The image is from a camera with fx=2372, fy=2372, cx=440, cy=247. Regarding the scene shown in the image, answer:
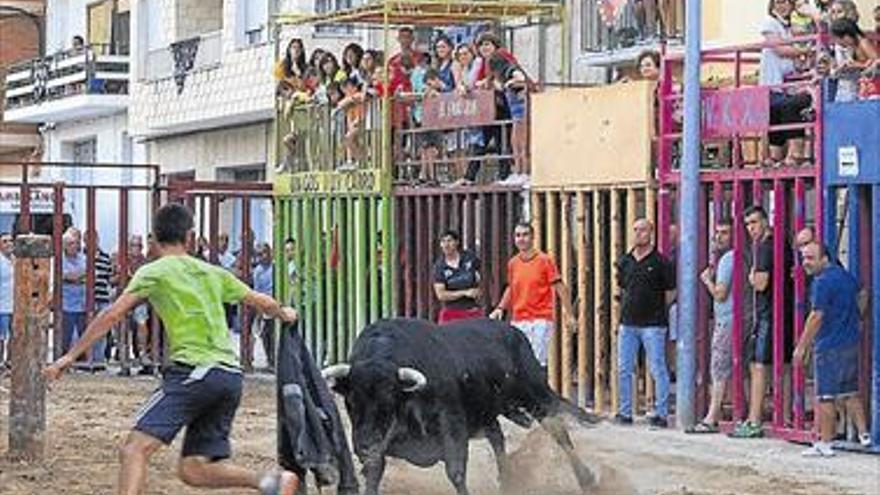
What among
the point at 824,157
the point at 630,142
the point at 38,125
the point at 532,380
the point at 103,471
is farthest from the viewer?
the point at 38,125

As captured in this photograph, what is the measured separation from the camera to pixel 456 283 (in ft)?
69.7

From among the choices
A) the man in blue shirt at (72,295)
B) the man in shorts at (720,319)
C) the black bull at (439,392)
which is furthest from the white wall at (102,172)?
the black bull at (439,392)

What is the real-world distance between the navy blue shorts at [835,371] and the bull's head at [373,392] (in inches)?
173

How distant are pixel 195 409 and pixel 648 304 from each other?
26.3ft

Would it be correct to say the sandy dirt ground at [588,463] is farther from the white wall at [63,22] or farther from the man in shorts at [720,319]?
the white wall at [63,22]

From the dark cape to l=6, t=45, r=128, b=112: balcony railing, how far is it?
30.3 metres

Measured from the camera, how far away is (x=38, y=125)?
48.8 m

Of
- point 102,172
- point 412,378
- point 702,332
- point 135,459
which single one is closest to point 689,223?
point 702,332

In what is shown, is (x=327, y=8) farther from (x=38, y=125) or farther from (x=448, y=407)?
(x=448, y=407)

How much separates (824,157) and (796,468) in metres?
2.63

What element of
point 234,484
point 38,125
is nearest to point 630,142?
point 234,484

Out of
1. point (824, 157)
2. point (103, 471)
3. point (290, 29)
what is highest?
point (290, 29)

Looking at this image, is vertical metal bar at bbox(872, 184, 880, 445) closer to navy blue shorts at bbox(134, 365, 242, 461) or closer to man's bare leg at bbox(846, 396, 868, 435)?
man's bare leg at bbox(846, 396, 868, 435)

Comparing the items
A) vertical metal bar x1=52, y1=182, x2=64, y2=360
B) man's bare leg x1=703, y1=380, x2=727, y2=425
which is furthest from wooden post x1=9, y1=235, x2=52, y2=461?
vertical metal bar x1=52, y1=182, x2=64, y2=360
